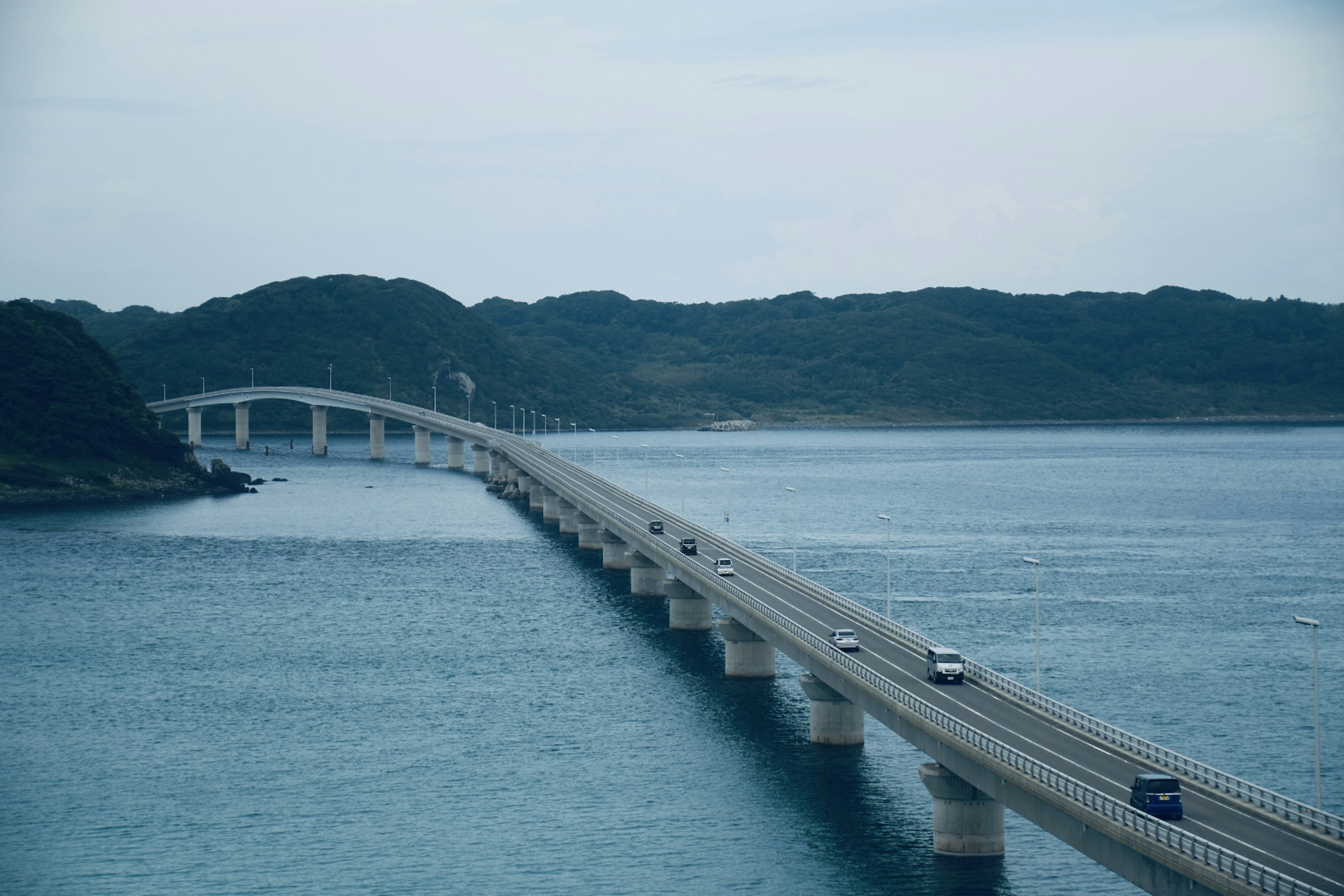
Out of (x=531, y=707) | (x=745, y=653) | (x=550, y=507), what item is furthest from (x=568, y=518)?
(x=531, y=707)

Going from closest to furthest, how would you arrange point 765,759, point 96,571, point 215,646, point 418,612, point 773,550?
point 765,759
point 215,646
point 418,612
point 96,571
point 773,550

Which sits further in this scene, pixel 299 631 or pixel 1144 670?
pixel 299 631

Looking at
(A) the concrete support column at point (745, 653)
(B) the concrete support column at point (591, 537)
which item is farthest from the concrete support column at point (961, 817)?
(B) the concrete support column at point (591, 537)

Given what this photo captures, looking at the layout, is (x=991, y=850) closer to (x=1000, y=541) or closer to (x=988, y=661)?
(x=988, y=661)

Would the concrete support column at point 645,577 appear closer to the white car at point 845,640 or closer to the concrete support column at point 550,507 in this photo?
the white car at point 845,640

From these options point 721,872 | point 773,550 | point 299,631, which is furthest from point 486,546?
point 721,872

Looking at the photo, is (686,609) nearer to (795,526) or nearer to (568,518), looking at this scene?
(795,526)

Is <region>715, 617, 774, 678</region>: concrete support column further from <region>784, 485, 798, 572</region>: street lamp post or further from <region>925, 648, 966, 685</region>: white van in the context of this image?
<region>925, 648, 966, 685</region>: white van
